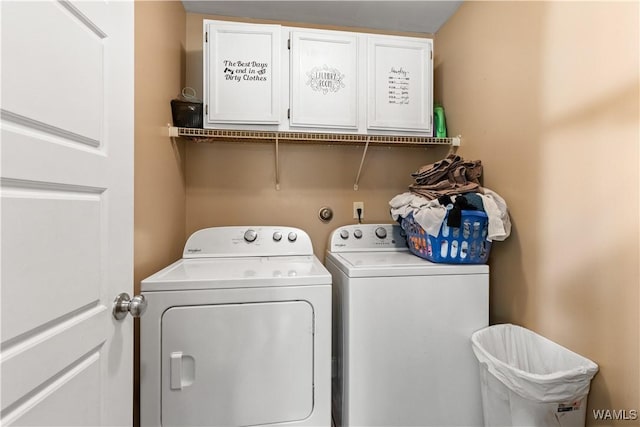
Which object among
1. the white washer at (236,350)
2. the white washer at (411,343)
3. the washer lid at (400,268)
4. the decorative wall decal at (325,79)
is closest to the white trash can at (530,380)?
the white washer at (411,343)

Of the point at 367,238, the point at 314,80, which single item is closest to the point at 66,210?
the point at 314,80

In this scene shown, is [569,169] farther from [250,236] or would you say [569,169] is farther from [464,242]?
[250,236]

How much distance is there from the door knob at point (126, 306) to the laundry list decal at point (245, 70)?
1.30 metres

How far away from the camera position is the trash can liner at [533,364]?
40.1 inches

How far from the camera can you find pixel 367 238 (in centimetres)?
195

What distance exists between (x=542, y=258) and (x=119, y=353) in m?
1.62

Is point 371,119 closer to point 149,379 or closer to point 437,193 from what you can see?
point 437,193

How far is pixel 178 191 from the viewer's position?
72.4 inches

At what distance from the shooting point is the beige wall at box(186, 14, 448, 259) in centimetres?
201

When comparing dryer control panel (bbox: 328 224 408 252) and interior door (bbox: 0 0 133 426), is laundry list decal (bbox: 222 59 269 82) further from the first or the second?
dryer control panel (bbox: 328 224 408 252)

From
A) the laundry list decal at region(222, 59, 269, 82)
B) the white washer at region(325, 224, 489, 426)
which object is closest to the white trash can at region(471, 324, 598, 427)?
the white washer at region(325, 224, 489, 426)

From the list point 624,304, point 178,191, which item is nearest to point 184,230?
point 178,191

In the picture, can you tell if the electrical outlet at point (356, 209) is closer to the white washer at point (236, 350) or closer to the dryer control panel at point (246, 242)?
the dryer control panel at point (246, 242)

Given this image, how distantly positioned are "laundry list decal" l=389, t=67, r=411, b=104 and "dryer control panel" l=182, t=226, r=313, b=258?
1019 millimetres
